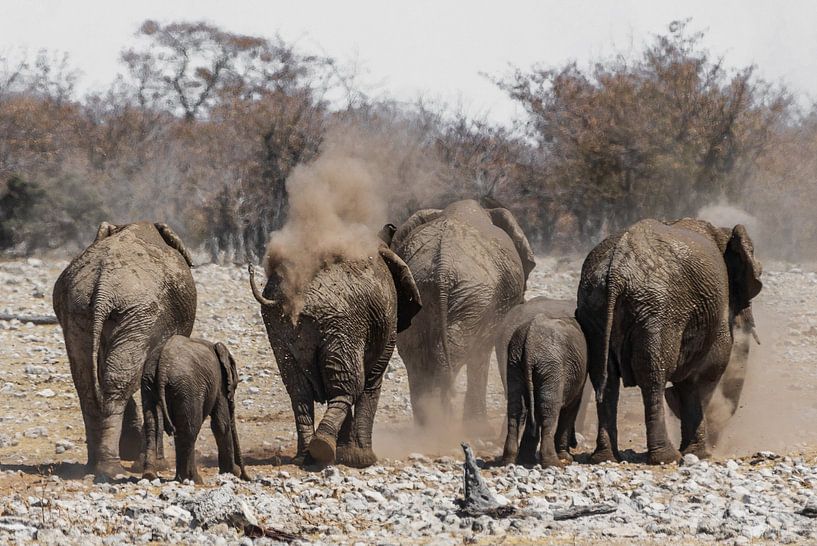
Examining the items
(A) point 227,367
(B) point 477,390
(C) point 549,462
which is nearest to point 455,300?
(B) point 477,390

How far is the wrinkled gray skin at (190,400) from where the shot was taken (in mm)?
11797

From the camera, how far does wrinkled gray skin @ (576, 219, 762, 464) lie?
13312 mm

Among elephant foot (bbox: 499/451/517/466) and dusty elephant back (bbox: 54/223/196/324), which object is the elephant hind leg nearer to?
elephant foot (bbox: 499/451/517/466)

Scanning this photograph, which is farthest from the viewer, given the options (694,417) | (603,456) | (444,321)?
(444,321)

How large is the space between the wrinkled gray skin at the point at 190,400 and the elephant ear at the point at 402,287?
2212 millimetres

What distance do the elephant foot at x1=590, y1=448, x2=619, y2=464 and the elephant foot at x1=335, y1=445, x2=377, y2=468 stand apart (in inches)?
81.8

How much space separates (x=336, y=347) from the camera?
42.9 ft

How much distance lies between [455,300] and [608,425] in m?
3.17

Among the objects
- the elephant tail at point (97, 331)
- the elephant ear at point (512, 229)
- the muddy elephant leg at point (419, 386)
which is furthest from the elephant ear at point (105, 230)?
the elephant ear at point (512, 229)

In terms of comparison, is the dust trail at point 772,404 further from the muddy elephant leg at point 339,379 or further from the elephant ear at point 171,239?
the elephant ear at point 171,239

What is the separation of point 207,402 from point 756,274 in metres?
5.69

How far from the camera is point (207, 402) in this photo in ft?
39.7

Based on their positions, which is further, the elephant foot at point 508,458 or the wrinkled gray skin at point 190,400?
the elephant foot at point 508,458

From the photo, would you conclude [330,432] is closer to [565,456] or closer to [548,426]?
[548,426]
